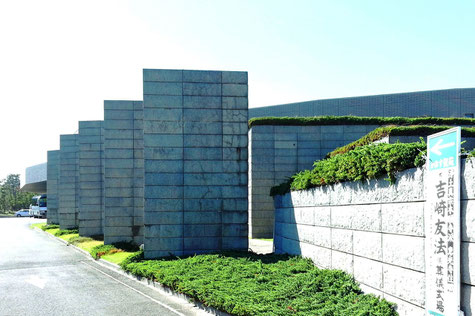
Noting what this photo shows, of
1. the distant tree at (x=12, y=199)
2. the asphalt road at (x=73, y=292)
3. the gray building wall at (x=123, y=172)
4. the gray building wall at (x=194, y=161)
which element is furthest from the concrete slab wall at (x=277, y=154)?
the distant tree at (x=12, y=199)

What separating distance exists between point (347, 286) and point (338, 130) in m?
18.7

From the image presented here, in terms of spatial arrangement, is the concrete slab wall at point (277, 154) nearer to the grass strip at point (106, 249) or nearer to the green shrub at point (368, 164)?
the grass strip at point (106, 249)

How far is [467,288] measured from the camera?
6445mm

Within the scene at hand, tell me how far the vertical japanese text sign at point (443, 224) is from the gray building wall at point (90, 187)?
24345 millimetres

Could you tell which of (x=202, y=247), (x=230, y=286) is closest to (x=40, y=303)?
(x=230, y=286)

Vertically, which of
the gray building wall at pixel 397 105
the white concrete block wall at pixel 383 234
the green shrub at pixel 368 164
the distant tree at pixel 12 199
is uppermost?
the gray building wall at pixel 397 105

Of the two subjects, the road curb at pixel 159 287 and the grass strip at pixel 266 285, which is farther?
the road curb at pixel 159 287

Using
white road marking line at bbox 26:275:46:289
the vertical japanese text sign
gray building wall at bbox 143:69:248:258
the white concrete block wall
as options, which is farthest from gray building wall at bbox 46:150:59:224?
the vertical japanese text sign

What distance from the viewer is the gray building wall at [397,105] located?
97.9ft

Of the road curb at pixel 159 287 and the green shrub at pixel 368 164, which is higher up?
the green shrub at pixel 368 164

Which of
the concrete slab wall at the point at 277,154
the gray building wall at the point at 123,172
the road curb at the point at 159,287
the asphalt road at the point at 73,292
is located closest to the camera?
the road curb at the point at 159,287

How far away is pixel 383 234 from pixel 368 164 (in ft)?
4.83

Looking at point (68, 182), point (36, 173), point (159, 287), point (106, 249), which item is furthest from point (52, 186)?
point (159, 287)

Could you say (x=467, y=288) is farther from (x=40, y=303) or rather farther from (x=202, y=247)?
(x=202, y=247)
